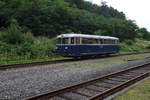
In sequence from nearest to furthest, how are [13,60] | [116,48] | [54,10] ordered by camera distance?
[13,60] → [116,48] → [54,10]

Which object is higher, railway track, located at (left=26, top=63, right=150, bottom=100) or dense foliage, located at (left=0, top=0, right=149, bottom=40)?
dense foliage, located at (left=0, top=0, right=149, bottom=40)

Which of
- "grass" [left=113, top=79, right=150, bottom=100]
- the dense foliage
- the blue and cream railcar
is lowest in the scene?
"grass" [left=113, top=79, right=150, bottom=100]

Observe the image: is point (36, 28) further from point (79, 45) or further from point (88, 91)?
point (88, 91)

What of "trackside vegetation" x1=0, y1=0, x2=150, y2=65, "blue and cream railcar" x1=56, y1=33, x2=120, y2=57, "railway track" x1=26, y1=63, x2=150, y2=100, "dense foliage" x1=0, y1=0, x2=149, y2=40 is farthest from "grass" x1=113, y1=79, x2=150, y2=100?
"dense foliage" x1=0, y1=0, x2=149, y2=40

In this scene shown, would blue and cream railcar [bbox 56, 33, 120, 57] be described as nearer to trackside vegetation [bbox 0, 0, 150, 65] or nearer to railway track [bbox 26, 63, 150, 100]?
trackside vegetation [bbox 0, 0, 150, 65]

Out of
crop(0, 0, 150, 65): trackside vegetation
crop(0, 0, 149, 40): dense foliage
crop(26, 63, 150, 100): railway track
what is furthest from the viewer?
crop(0, 0, 149, 40): dense foliage

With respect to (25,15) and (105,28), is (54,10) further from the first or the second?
(105,28)

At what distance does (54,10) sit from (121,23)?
27.6m

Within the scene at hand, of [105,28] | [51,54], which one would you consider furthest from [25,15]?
[105,28]

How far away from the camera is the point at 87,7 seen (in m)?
85.8

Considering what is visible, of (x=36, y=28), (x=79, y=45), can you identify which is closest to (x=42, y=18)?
(x=36, y=28)

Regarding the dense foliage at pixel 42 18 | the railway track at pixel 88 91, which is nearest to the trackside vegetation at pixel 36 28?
the dense foliage at pixel 42 18

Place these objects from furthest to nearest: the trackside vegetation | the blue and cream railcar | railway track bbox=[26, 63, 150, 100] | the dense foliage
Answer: the dense foliage → the trackside vegetation → the blue and cream railcar → railway track bbox=[26, 63, 150, 100]

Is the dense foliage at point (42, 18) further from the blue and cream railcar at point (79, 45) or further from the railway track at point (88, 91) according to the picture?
the railway track at point (88, 91)
